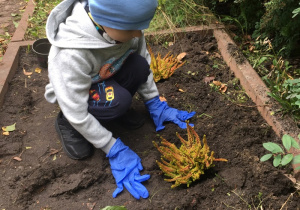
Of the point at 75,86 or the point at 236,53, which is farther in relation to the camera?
the point at 236,53

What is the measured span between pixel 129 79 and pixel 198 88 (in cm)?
72

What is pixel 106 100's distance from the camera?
2.13 metres

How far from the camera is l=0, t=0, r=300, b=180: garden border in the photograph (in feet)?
7.30

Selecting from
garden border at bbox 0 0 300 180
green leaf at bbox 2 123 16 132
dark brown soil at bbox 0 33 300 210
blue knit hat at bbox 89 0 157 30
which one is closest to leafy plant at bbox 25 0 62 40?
garden border at bbox 0 0 300 180

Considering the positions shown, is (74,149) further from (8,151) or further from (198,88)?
(198,88)

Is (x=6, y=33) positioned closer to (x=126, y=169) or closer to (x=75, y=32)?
(x=75, y=32)

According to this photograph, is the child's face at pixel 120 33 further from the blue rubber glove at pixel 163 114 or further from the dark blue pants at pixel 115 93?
the blue rubber glove at pixel 163 114

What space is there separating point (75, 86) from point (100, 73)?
0.26m

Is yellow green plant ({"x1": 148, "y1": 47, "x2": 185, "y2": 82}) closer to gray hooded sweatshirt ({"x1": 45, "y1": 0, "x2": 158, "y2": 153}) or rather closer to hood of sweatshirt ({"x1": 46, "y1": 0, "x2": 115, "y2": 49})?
gray hooded sweatshirt ({"x1": 45, "y1": 0, "x2": 158, "y2": 153})

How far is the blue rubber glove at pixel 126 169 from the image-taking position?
79.8 inches

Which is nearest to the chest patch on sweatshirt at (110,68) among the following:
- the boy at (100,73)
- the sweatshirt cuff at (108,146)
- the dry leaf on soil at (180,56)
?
the boy at (100,73)

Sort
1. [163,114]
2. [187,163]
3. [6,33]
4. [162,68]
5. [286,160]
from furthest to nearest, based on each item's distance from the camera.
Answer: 1. [6,33]
2. [162,68]
3. [163,114]
4. [187,163]
5. [286,160]

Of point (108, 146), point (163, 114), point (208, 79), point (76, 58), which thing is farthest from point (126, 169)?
point (208, 79)

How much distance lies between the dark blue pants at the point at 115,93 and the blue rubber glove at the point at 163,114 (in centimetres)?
30
